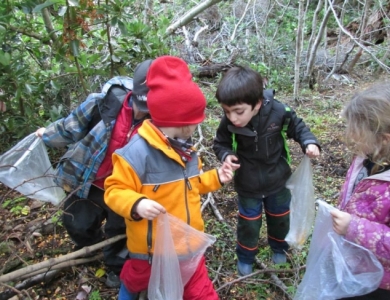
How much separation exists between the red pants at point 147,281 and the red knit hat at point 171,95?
0.75 metres

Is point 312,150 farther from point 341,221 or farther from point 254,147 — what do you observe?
point 341,221

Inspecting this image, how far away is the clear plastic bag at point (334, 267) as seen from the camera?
4.97 ft

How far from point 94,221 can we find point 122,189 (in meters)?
0.79

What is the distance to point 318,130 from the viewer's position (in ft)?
15.6

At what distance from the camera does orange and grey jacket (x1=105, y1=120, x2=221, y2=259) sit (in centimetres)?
165

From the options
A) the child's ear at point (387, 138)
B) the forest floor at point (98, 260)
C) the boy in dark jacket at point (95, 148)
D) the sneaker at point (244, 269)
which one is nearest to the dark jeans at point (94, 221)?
the boy in dark jacket at point (95, 148)

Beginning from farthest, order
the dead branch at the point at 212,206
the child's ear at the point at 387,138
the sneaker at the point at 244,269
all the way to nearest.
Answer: the dead branch at the point at 212,206 → the sneaker at the point at 244,269 → the child's ear at the point at 387,138

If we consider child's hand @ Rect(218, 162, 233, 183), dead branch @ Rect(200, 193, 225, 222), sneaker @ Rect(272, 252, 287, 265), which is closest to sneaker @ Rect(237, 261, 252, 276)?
sneaker @ Rect(272, 252, 287, 265)

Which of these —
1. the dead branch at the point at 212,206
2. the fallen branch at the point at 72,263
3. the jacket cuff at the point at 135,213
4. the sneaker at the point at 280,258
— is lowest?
the sneaker at the point at 280,258

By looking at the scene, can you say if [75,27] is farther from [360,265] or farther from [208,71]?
[208,71]

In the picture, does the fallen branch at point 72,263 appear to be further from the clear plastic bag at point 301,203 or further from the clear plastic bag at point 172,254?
the clear plastic bag at point 301,203

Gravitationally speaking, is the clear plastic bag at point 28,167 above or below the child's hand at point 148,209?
below

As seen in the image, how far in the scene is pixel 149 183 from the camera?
5.65 feet

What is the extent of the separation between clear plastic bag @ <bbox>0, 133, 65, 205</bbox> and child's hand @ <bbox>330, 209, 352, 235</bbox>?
1.55 meters
